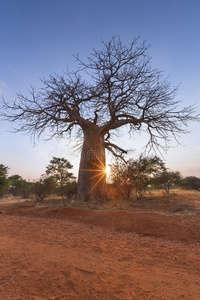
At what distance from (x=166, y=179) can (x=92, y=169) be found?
562cm

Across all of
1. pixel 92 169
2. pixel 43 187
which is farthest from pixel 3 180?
pixel 92 169

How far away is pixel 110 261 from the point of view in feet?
7.52

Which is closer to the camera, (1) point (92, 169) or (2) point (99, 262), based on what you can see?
(2) point (99, 262)

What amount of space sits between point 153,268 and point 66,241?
1408 millimetres

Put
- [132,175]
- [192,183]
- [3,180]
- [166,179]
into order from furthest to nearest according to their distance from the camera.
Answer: [3,180] → [192,183] → [166,179] → [132,175]

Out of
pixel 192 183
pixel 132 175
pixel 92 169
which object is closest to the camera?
pixel 92 169

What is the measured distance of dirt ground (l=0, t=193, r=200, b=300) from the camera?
1643 mm

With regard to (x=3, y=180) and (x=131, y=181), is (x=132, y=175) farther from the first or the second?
(x=3, y=180)

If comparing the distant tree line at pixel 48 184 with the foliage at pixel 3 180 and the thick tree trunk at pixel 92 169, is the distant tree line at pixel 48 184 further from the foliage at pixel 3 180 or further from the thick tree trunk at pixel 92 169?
the thick tree trunk at pixel 92 169

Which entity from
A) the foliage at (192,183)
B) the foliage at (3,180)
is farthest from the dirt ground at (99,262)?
the foliage at (3,180)

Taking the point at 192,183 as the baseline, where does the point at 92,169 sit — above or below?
above

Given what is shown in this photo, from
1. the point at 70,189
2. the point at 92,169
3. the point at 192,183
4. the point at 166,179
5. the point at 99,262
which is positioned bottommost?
the point at 99,262

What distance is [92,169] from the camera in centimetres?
839

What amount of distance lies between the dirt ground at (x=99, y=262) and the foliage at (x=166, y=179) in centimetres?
750
